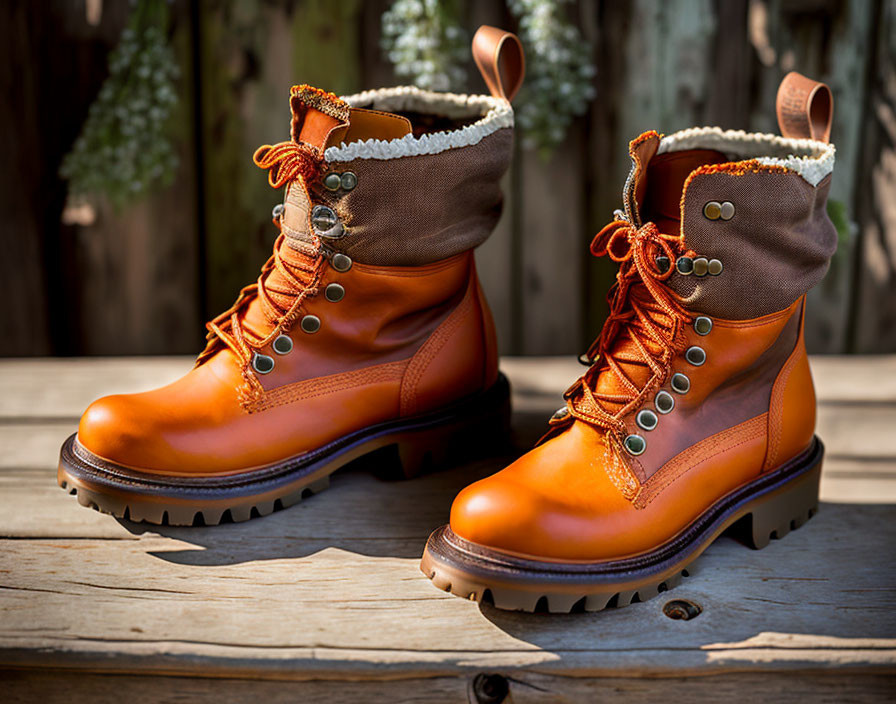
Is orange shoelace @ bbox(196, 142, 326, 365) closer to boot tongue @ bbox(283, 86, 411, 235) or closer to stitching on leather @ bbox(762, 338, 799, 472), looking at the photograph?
boot tongue @ bbox(283, 86, 411, 235)

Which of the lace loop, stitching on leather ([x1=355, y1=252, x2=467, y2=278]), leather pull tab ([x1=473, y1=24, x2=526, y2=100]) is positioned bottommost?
stitching on leather ([x1=355, y1=252, x2=467, y2=278])

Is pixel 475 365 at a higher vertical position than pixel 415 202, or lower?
lower

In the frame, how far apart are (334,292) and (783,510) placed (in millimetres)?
628

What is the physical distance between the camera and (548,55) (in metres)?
1.69

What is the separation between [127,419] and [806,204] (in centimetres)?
82

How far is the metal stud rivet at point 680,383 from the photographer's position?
905 millimetres

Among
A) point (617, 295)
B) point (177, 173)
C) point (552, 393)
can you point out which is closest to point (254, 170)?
point (177, 173)

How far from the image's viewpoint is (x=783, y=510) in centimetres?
102

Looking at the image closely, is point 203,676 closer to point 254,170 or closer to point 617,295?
point 617,295

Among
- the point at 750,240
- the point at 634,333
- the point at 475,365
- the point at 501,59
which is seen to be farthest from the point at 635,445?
the point at 501,59

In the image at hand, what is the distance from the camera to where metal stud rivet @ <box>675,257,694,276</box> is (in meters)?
0.88

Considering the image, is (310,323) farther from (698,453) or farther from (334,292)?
(698,453)

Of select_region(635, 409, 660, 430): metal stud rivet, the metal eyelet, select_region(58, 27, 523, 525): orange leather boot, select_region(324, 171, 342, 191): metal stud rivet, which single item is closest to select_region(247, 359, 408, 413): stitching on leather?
select_region(58, 27, 523, 525): orange leather boot

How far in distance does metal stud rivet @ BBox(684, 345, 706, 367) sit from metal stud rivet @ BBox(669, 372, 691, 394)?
2cm
